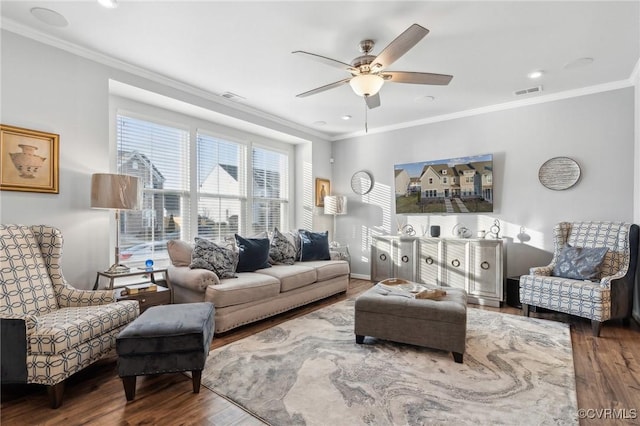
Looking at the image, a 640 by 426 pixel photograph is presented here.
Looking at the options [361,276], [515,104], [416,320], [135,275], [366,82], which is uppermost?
[515,104]

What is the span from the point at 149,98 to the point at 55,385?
9.87ft

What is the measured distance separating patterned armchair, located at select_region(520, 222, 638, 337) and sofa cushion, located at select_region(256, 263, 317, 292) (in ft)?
8.14

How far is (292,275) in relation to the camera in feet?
12.3

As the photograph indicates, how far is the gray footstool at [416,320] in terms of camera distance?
8.11 feet

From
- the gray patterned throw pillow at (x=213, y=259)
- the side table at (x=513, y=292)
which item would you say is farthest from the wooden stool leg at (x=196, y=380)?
the side table at (x=513, y=292)

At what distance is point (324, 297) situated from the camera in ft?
14.2

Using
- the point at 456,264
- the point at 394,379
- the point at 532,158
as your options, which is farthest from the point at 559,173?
the point at 394,379

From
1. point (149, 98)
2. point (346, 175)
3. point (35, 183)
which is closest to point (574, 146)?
point (346, 175)

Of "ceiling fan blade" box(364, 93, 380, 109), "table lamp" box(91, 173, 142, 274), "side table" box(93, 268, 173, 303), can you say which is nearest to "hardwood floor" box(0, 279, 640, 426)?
"side table" box(93, 268, 173, 303)

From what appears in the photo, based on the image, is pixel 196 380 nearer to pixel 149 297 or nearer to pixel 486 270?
pixel 149 297

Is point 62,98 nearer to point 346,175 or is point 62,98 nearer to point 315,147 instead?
point 315,147

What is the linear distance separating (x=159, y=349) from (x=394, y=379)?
1594mm

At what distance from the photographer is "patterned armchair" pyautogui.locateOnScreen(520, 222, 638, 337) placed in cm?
304

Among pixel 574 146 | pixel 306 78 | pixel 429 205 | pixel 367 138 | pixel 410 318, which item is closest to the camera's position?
pixel 410 318
